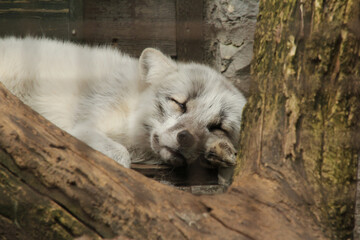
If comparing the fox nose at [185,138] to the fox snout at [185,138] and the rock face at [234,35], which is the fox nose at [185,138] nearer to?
the fox snout at [185,138]

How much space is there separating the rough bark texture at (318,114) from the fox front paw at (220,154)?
0.71m

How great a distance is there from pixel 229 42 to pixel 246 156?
5.76 feet

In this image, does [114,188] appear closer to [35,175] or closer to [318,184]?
[35,175]

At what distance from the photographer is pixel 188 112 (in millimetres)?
2500

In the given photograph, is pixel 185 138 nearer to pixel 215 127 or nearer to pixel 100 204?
pixel 215 127

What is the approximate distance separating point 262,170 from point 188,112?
37.1 inches

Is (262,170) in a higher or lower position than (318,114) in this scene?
lower

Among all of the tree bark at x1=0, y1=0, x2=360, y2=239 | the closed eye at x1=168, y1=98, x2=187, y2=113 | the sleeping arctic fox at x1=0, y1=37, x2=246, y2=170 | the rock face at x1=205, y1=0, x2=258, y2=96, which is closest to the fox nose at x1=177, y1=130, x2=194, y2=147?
the sleeping arctic fox at x1=0, y1=37, x2=246, y2=170

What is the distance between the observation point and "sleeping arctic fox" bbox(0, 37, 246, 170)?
94.0 inches

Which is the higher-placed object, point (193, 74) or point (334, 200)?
point (193, 74)

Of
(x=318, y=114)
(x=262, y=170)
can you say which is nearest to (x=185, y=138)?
(x=262, y=170)

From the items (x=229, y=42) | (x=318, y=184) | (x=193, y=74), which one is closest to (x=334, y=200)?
(x=318, y=184)

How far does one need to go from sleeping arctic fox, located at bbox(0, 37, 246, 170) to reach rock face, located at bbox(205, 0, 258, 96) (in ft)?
1.80

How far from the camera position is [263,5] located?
1812 millimetres
